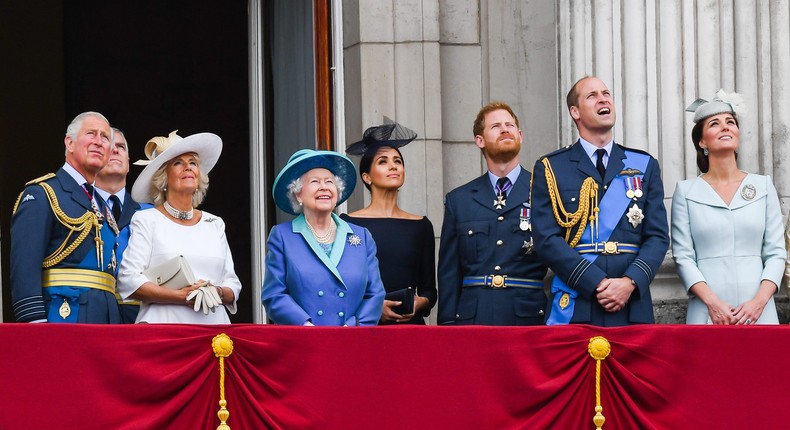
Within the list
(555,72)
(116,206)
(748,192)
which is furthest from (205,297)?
(555,72)

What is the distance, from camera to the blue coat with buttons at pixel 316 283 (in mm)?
6961

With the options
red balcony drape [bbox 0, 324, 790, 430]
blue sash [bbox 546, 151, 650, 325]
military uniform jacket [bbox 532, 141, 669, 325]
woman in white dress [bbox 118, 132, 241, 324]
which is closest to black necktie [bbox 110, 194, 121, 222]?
woman in white dress [bbox 118, 132, 241, 324]

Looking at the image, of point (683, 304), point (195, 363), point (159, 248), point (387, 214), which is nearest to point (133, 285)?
point (159, 248)

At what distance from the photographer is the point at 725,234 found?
7.33 metres

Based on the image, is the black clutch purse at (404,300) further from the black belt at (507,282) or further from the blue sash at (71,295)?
the blue sash at (71,295)

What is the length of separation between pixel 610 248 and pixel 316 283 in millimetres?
1339

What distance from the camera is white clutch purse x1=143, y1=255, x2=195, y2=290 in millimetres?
6922

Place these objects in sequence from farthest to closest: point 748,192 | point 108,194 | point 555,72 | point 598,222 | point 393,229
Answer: point 555,72, point 108,194, point 393,229, point 748,192, point 598,222

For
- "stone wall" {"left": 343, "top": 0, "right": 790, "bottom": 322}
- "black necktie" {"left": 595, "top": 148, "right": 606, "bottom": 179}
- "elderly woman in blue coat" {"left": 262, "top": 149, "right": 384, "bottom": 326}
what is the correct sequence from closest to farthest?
"elderly woman in blue coat" {"left": 262, "top": 149, "right": 384, "bottom": 326}, "black necktie" {"left": 595, "top": 148, "right": 606, "bottom": 179}, "stone wall" {"left": 343, "top": 0, "right": 790, "bottom": 322}

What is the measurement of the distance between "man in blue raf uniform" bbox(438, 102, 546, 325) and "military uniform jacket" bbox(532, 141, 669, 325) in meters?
0.30

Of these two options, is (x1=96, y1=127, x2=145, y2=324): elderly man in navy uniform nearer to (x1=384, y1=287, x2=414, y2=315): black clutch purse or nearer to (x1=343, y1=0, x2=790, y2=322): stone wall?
(x1=384, y1=287, x2=414, y2=315): black clutch purse

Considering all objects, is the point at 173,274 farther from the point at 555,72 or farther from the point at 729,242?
the point at 555,72

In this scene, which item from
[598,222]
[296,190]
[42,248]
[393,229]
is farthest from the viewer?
[393,229]

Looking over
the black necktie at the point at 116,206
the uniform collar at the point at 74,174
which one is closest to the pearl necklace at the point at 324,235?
the uniform collar at the point at 74,174
